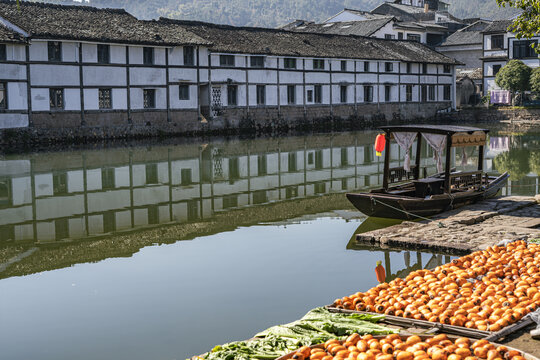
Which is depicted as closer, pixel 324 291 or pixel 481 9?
pixel 324 291

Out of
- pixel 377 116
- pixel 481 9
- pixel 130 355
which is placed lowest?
pixel 130 355

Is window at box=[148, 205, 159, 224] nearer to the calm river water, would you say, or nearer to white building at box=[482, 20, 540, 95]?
the calm river water

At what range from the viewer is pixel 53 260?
472 inches

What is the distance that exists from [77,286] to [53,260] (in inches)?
76.7

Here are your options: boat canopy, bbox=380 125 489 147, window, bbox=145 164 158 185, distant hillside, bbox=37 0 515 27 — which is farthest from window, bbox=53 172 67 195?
distant hillside, bbox=37 0 515 27

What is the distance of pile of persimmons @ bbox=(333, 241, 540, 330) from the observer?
23.3ft

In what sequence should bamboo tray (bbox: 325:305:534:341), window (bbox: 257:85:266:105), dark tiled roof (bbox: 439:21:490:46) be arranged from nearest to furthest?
bamboo tray (bbox: 325:305:534:341) → window (bbox: 257:85:266:105) → dark tiled roof (bbox: 439:21:490:46)

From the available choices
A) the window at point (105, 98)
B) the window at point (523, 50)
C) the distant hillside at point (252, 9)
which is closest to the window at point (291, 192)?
the window at point (105, 98)

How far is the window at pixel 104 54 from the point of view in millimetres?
36656

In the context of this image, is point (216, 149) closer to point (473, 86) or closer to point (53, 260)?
point (53, 260)

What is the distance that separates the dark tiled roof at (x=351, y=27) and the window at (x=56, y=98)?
106 ft

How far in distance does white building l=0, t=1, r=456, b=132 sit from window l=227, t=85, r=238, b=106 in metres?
0.06

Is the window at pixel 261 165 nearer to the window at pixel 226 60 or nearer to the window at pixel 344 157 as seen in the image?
the window at pixel 344 157

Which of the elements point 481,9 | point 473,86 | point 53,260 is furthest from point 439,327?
point 481,9
